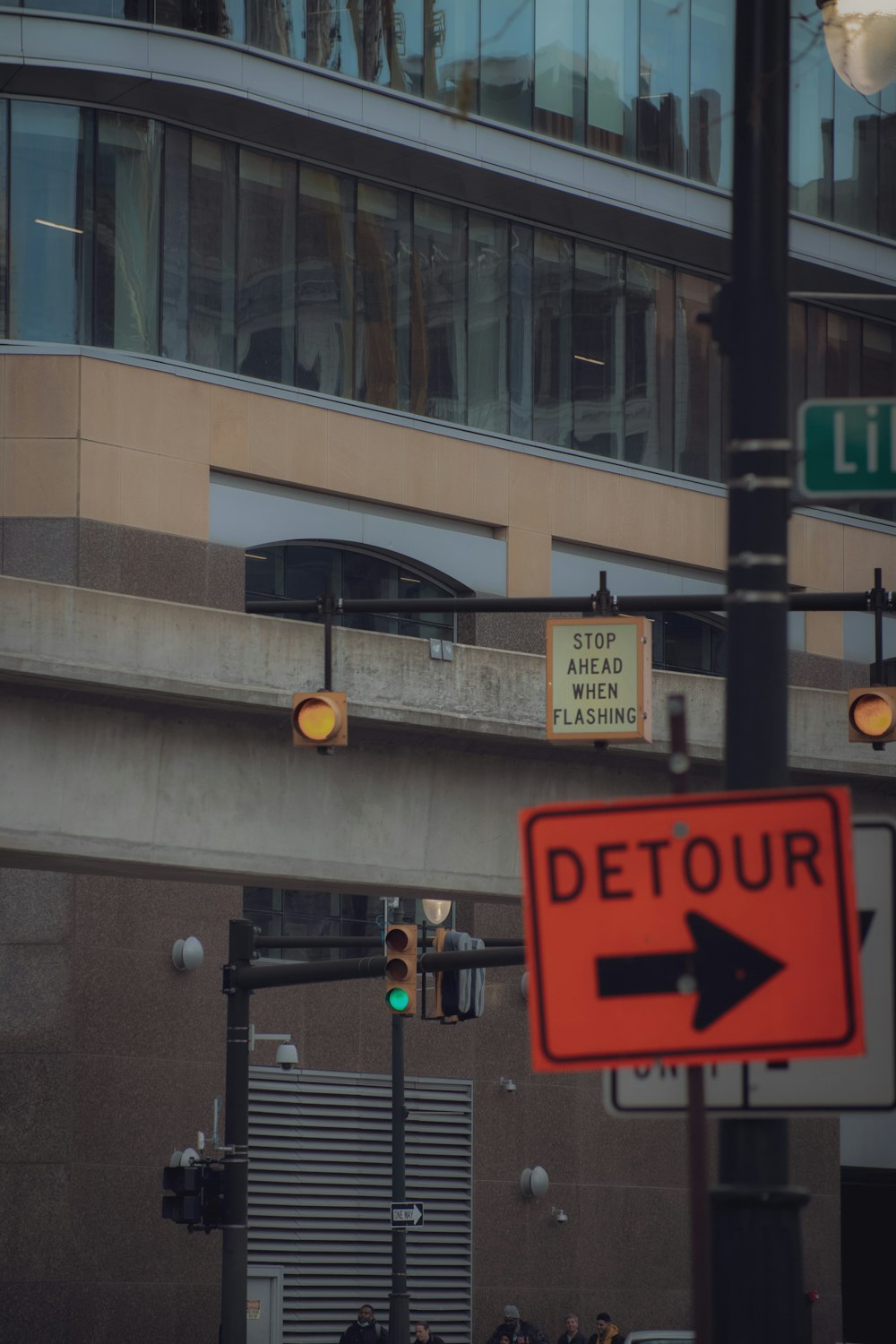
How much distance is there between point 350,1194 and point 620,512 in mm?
13527

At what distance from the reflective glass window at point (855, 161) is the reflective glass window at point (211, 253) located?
14.2 meters

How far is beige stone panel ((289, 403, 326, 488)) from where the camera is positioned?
118 feet

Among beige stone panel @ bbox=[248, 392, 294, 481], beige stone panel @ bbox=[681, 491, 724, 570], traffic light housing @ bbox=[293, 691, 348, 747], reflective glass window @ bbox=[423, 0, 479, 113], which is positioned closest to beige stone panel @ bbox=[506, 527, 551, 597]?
beige stone panel @ bbox=[681, 491, 724, 570]

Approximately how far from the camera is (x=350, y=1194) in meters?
35.2

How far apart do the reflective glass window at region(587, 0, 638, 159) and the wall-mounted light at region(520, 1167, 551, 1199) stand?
60.8 feet

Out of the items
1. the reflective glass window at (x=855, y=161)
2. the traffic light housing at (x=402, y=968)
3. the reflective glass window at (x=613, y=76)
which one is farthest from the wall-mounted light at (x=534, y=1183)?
the reflective glass window at (x=855, y=161)

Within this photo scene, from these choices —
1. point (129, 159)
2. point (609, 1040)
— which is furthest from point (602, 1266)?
point (609, 1040)

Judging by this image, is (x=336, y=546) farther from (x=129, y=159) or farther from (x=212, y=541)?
(x=129, y=159)

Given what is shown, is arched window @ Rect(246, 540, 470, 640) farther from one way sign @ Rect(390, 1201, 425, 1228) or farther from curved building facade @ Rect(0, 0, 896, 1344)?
one way sign @ Rect(390, 1201, 425, 1228)

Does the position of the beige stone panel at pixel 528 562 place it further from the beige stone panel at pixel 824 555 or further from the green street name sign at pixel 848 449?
the green street name sign at pixel 848 449

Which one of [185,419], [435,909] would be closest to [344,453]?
[185,419]

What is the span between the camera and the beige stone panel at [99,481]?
33.1 meters

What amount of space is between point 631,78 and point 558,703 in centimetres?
2486

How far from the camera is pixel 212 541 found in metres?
34.7
